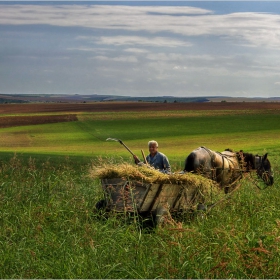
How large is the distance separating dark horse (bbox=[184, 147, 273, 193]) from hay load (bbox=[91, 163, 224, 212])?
4.60 ft

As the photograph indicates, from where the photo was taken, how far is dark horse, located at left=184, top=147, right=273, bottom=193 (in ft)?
37.1

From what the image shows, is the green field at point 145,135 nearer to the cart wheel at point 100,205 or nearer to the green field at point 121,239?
the green field at point 121,239

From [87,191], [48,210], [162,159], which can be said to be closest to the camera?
[48,210]

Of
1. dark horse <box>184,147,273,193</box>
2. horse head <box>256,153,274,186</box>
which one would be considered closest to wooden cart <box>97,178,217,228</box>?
dark horse <box>184,147,273,193</box>

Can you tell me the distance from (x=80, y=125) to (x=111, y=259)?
5013 centimetres

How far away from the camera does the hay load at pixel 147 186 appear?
29.0 feet

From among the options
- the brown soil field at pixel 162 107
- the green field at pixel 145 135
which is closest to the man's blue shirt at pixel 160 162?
the green field at pixel 145 135

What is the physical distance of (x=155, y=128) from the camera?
167 ft

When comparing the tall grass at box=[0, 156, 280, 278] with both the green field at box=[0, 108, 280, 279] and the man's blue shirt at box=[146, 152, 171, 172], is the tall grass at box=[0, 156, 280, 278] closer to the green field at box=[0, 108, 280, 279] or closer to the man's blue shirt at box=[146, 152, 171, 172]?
the green field at box=[0, 108, 280, 279]

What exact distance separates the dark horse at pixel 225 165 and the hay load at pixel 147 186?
1.40m

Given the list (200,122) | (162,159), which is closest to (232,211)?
(162,159)

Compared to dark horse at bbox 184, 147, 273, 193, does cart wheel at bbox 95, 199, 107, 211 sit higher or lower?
lower

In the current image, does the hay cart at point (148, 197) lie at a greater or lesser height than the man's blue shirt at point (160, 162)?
lesser

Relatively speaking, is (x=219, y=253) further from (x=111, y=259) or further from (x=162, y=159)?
(x=162, y=159)
